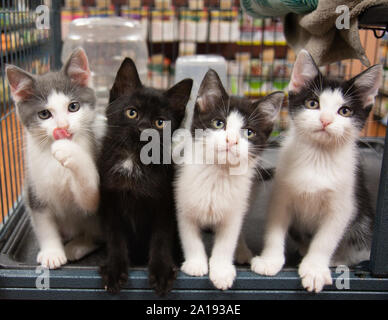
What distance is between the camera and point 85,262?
114 centimetres

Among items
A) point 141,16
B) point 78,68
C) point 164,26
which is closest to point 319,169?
point 78,68

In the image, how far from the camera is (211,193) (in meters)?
0.99

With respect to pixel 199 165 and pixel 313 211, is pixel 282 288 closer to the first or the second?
pixel 313 211

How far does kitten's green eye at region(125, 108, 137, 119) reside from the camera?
0.98 metres

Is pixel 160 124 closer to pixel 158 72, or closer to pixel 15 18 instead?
pixel 15 18

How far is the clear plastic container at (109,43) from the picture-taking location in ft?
8.56

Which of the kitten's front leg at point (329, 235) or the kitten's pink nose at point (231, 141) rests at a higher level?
the kitten's pink nose at point (231, 141)

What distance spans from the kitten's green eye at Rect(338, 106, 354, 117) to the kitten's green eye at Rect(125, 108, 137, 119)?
1.72ft

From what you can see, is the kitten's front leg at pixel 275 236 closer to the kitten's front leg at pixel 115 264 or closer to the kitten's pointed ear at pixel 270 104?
the kitten's pointed ear at pixel 270 104

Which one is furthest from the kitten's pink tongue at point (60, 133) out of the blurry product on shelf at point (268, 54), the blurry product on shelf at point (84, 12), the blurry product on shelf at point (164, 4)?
the blurry product on shelf at point (268, 54)

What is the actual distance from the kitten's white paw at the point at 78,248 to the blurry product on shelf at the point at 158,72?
67.3 inches

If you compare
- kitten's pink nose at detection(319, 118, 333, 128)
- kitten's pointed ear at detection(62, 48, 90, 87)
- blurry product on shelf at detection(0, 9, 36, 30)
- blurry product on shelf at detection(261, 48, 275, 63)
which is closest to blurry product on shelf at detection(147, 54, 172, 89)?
blurry product on shelf at detection(261, 48, 275, 63)

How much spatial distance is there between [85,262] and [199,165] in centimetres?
47
